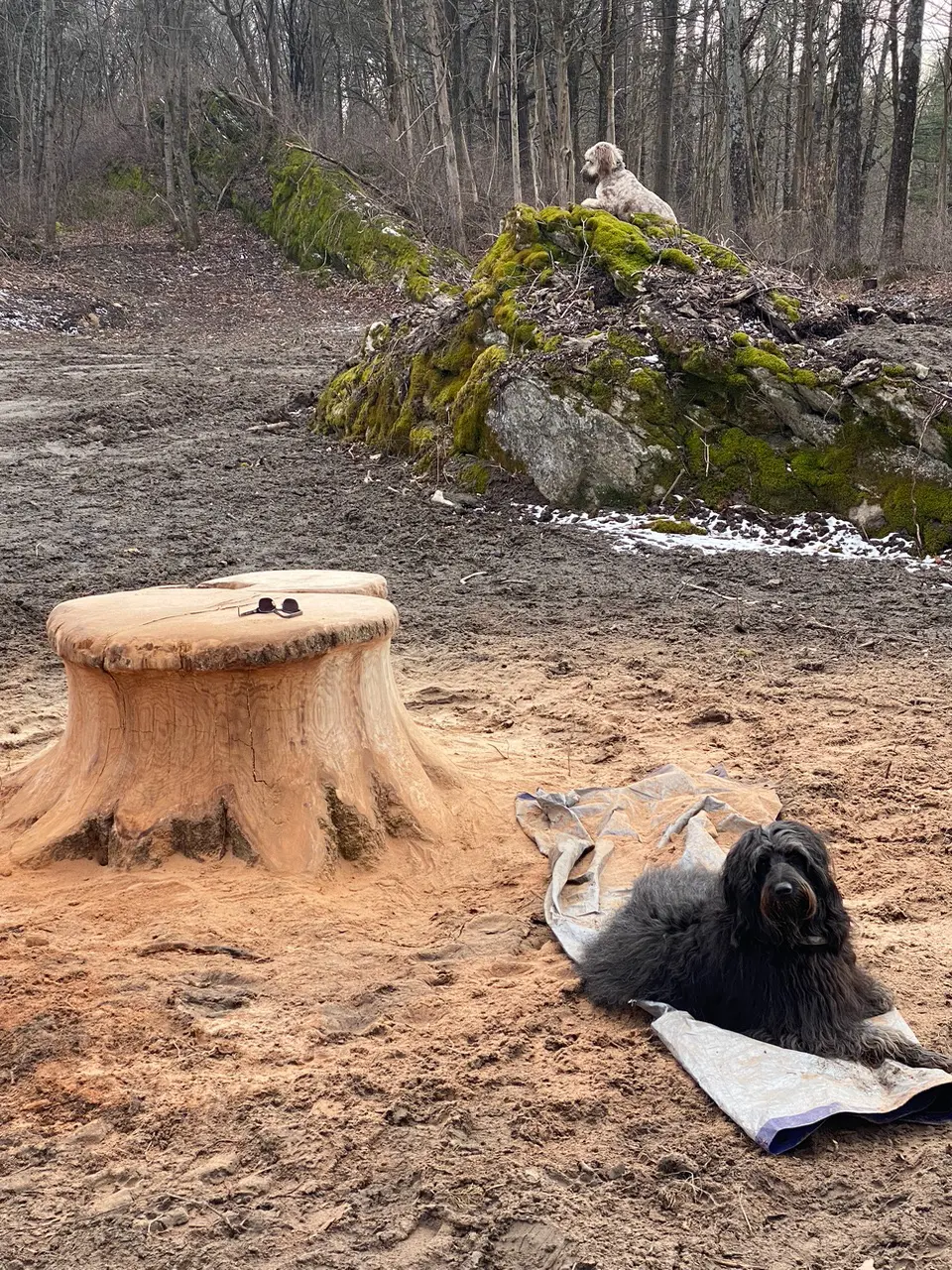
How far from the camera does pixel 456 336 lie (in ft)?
41.7

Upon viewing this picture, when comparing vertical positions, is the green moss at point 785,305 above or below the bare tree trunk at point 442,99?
below

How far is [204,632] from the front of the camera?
14.7 feet

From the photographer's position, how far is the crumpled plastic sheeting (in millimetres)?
2939

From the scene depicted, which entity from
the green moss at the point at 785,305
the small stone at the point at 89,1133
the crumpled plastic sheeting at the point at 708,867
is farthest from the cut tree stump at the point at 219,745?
the green moss at the point at 785,305

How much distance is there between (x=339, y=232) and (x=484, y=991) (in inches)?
1002

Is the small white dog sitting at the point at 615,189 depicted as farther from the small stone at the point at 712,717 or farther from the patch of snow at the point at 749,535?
the small stone at the point at 712,717

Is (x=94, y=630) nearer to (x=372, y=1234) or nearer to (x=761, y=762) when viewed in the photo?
(x=372, y=1234)

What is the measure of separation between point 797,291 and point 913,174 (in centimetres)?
2858

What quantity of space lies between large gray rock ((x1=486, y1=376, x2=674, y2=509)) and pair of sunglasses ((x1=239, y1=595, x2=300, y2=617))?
21.3 feet

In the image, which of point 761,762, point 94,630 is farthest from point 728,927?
point 94,630

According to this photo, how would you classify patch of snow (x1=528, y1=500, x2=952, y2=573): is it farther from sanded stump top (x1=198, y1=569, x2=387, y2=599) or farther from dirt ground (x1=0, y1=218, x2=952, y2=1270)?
sanded stump top (x1=198, y1=569, x2=387, y2=599)

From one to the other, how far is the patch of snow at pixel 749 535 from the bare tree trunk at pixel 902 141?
14149mm

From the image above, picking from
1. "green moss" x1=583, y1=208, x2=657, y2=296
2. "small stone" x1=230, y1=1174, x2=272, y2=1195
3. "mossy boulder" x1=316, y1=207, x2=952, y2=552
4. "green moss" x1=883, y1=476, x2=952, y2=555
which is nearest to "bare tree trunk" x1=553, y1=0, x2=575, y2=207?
"green moss" x1=583, y1=208, x2=657, y2=296

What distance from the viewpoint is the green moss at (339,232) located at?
24609 millimetres
